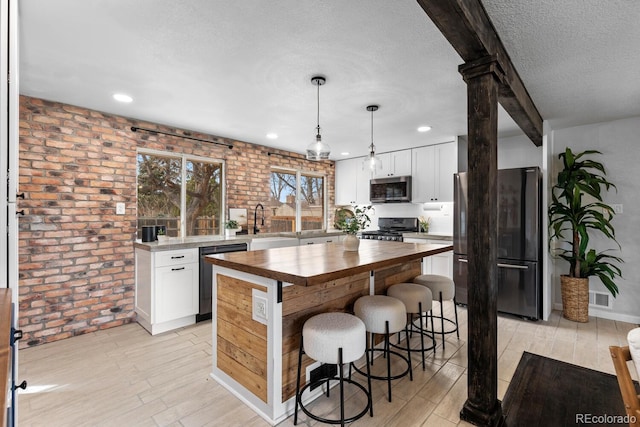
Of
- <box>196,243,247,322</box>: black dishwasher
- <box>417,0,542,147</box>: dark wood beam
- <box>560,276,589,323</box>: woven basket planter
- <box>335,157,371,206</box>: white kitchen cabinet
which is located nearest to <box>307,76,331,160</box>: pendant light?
<box>417,0,542,147</box>: dark wood beam

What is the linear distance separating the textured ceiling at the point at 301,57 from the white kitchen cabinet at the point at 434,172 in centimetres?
115

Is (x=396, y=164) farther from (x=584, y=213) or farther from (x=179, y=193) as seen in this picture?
(x=179, y=193)

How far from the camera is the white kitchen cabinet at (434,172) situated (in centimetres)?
470

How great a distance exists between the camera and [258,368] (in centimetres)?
199

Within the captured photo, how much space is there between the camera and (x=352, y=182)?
6.07 m

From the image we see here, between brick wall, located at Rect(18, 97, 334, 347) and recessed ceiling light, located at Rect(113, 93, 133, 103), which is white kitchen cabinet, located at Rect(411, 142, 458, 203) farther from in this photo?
recessed ceiling light, located at Rect(113, 93, 133, 103)

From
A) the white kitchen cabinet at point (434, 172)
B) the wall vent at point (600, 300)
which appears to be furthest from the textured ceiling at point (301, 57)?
the wall vent at point (600, 300)

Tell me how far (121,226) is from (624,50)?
15.5 feet

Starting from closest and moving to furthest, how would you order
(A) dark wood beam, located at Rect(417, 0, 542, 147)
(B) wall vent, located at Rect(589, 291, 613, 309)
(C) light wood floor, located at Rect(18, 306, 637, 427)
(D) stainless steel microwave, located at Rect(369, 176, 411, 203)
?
(A) dark wood beam, located at Rect(417, 0, 542, 147) → (C) light wood floor, located at Rect(18, 306, 637, 427) → (B) wall vent, located at Rect(589, 291, 613, 309) → (D) stainless steel microwave, located at Rect(369, 176, 411, 203)

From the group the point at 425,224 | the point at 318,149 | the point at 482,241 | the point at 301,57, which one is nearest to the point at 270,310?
the point at 482,241

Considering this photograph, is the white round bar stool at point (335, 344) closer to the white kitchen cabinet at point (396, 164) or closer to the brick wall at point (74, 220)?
the brick wall at point (74, 220)

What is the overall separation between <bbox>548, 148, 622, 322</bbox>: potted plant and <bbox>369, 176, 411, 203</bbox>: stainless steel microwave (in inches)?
76.8

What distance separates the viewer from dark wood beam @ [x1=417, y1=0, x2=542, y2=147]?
4.72 feet

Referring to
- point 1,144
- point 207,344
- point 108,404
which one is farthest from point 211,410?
point 1,144
